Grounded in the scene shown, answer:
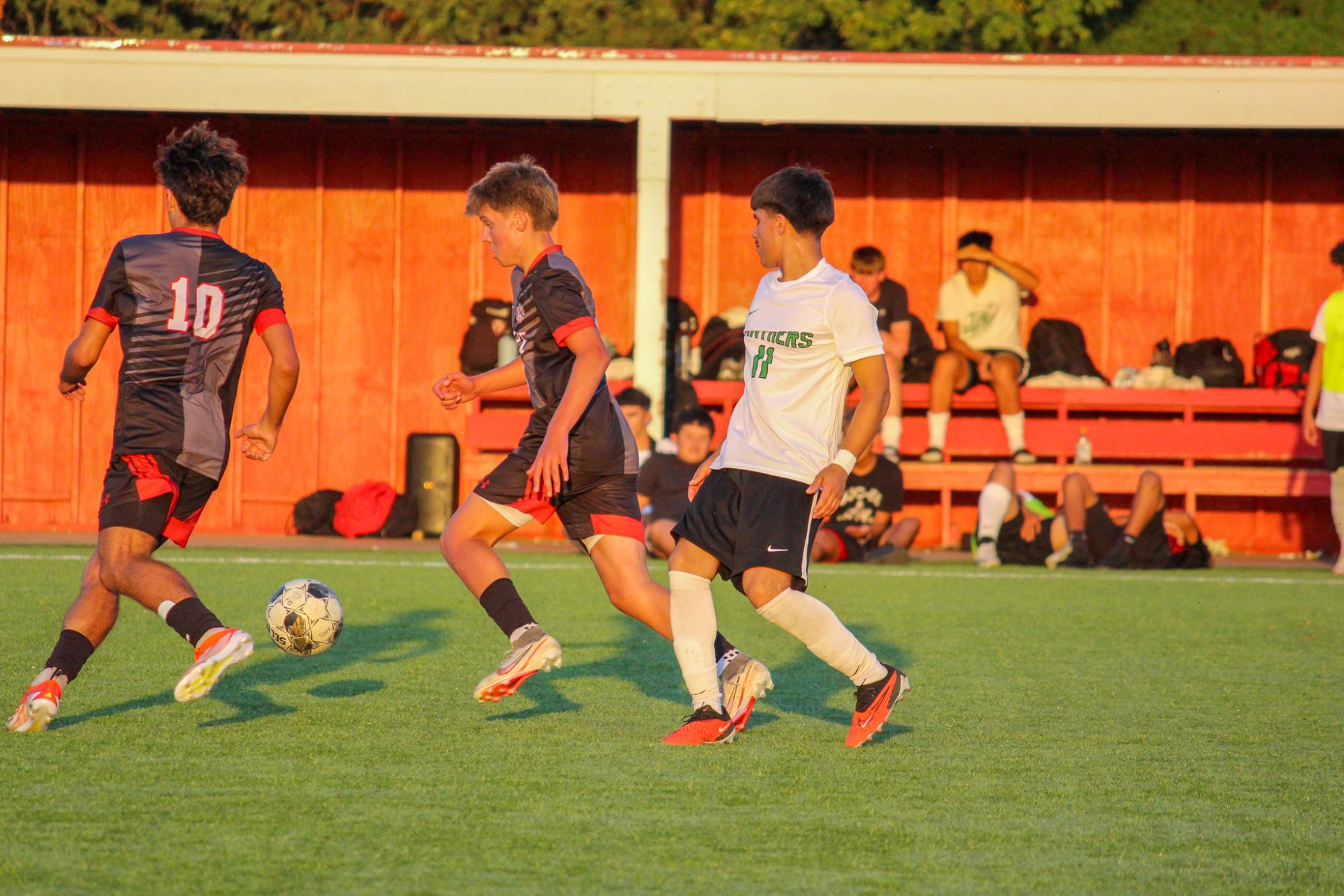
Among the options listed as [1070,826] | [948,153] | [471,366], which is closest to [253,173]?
[471,366]

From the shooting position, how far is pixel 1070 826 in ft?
12.0

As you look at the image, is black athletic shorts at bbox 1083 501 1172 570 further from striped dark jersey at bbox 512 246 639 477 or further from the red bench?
striped dark jersey at bbox 512 246 639 477

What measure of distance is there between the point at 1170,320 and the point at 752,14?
1005 cm

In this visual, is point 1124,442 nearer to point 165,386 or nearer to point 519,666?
point 519,666

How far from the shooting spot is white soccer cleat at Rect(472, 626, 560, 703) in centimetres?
447

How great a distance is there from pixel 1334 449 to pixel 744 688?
7.76m

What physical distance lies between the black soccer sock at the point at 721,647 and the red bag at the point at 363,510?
321 inches

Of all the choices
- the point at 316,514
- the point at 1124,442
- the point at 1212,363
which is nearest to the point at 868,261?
the point at 1124,442

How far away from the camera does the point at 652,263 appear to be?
11.9 metres

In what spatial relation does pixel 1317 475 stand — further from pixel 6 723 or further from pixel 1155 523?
pixel 6 723

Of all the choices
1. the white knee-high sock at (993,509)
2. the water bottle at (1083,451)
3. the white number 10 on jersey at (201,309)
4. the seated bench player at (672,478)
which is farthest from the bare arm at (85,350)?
the water bottle at (1083,451)

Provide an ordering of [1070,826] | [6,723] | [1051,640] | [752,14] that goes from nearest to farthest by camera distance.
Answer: [1070,826] → [6,723] → [1051,640] → [752,14]

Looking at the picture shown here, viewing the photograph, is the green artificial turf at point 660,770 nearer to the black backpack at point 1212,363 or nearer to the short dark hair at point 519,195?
the short dark hair at point 519,195

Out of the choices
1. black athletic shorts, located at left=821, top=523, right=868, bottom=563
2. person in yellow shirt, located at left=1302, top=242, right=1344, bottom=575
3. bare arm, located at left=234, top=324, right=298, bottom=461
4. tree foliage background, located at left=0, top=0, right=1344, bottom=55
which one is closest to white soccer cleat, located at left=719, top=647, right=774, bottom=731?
bare arm, located at left=234, top=324, right=298, bottom=461
